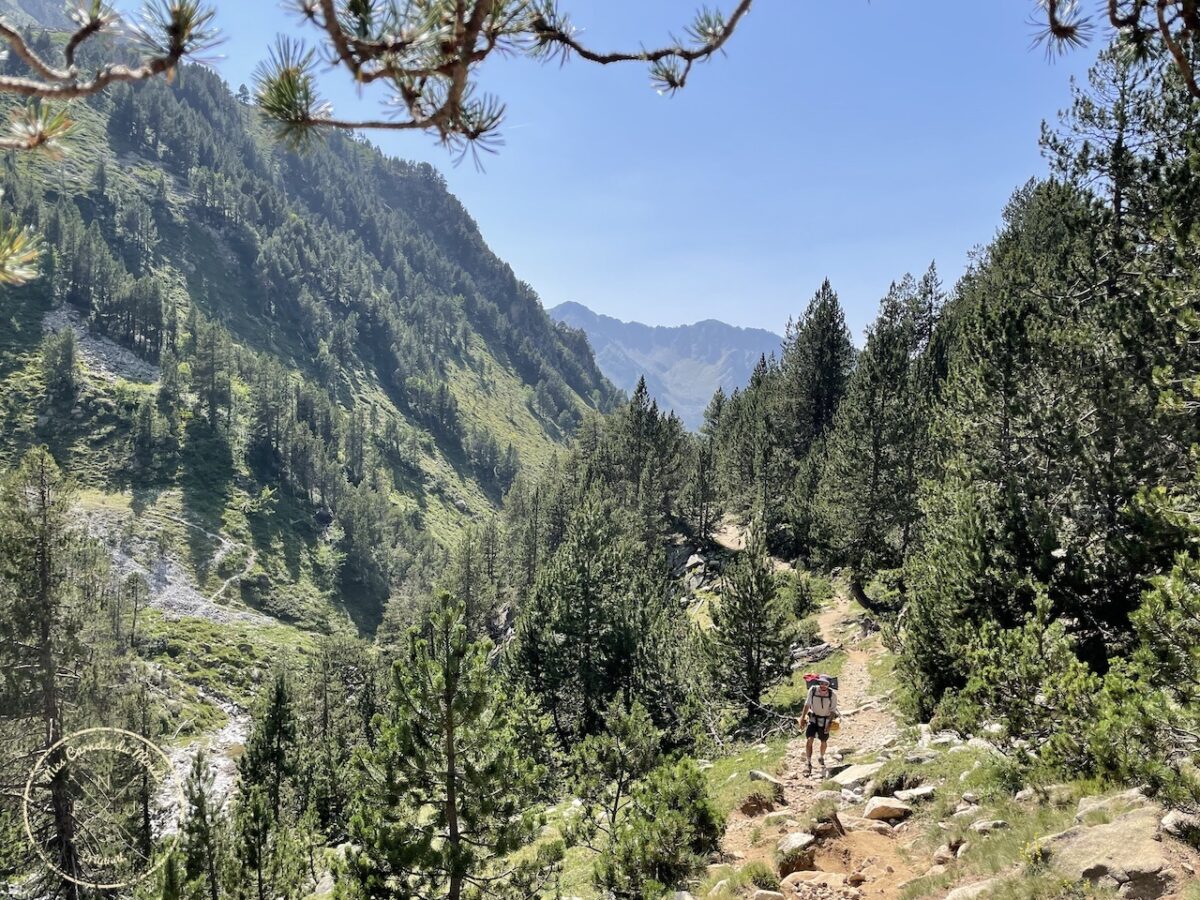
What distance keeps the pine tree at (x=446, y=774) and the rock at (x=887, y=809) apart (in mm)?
5366

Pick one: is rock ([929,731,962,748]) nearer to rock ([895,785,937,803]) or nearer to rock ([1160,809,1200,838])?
rock ([895,785,937,803])

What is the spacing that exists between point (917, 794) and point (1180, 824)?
4.65 m

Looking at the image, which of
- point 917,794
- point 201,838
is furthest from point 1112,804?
point 201,838

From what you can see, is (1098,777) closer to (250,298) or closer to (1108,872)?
(1108,872)

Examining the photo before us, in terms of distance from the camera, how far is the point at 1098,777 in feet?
23.9

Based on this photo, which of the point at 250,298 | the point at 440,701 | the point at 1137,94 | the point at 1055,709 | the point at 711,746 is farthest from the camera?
the point at 250,298

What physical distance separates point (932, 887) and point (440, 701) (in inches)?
276

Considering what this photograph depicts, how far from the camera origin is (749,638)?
2017cm

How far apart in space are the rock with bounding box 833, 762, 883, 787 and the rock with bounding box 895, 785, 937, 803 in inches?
57.1

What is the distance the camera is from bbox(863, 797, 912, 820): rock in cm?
963

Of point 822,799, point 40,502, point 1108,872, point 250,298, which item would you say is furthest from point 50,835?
point 250,298

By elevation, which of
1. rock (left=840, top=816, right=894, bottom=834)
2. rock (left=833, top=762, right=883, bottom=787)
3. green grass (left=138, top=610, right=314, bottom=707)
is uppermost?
rock (left=840, top=816, right=894, bottom=834)

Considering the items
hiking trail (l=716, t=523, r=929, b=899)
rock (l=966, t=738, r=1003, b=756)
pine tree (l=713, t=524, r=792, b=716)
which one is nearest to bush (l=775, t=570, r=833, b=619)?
pine tree (l=713, t=524, r=792, b=716)

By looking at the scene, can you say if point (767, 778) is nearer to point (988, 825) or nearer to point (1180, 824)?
point (988, 825)
